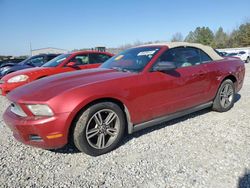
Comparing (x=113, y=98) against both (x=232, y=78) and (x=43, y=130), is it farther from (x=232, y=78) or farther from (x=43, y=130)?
(x=232, y=78)

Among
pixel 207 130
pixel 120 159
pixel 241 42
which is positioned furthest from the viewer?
pixel 241 42

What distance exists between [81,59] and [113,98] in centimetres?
454

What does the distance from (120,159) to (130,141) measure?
1.79ft

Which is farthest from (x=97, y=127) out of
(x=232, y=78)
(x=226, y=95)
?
(x=232, y=78)

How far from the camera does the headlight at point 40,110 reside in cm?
265

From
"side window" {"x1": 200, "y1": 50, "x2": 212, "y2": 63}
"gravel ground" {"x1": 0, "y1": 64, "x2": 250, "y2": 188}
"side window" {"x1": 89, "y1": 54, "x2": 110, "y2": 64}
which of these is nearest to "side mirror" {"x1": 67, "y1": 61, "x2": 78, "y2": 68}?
"side window" {"x1": 89, "y1": 54, "x2": 110, "y2": 64}

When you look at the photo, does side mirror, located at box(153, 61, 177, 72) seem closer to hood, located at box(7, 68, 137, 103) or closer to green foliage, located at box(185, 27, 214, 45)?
hood, located at box(7, 68, 137, 103)

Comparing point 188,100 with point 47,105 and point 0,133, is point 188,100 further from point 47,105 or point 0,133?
point 0,133

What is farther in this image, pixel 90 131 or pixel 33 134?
pixel 90 131

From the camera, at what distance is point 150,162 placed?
9.11ft

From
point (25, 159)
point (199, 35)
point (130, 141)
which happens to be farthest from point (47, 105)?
point (199, 35)

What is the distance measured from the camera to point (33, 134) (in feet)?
9.00

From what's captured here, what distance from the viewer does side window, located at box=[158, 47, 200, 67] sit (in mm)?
3775

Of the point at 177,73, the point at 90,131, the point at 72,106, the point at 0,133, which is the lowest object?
the point at 0,133
